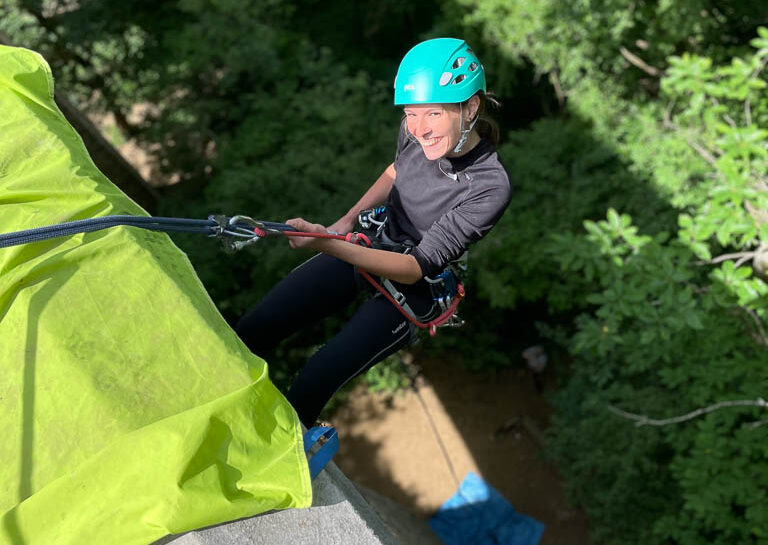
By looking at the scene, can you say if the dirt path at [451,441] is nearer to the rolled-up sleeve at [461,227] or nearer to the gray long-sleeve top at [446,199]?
the gray long-sleeve top at [446,199]

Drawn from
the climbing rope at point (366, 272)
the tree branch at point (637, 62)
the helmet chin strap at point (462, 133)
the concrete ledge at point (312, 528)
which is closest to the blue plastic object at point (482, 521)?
the tree branch at point (637, 62)

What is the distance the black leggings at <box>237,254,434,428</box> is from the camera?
6.99 ft

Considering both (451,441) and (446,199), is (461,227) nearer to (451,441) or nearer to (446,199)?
(446,199)

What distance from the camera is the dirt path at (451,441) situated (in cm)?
668

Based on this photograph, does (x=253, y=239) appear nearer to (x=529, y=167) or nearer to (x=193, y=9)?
(x=529, y=167)

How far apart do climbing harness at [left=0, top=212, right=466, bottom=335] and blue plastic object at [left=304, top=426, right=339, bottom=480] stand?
0.53m

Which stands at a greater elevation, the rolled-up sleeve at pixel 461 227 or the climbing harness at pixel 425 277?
the rolled-up sleeve at pixel 461 227

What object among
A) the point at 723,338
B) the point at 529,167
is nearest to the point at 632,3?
the point at 529,167

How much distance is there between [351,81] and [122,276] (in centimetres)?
589

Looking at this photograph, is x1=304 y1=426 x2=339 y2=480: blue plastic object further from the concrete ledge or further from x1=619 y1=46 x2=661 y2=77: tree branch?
x1=619 y1=46 x2=661 y2=77: tree branch

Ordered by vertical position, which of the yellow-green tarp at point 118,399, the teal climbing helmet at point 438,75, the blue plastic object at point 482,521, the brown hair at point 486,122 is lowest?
the blue plastic object at point 482,521

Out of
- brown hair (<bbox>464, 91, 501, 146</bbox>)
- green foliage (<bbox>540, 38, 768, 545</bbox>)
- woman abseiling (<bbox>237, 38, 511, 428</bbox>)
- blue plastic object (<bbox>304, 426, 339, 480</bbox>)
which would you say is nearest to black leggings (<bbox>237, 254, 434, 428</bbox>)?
woman abseiling (<bbox>237, 38, 511, 428</bbox>)

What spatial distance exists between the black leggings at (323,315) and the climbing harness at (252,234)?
5cm

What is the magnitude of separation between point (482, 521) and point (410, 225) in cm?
503
